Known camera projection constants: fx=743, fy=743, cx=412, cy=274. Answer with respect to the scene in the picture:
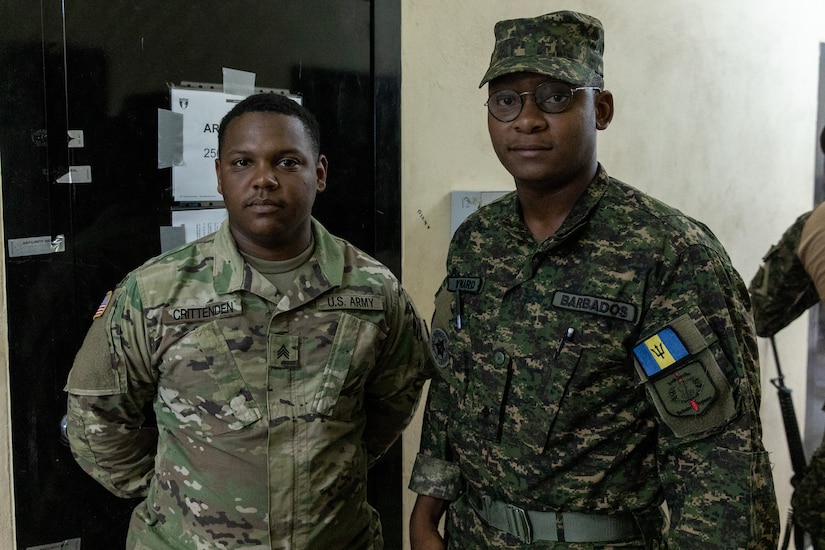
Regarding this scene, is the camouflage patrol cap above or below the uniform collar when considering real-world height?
above

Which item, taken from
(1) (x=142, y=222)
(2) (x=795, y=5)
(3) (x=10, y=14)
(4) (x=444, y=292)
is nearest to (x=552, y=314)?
(4) (x=444, y=292)

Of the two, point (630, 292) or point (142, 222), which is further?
point (142, 222)

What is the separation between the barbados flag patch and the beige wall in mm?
1076

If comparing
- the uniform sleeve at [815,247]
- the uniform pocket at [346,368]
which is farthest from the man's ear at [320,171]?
the uniform sleeve at [815,247]

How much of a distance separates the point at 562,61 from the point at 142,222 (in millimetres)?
1136

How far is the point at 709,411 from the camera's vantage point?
4.26 feet

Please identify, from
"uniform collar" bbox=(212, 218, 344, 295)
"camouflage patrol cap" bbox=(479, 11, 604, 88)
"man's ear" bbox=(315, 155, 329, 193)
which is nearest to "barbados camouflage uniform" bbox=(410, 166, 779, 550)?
"camouflage patrol cap" bbox=(479, 11, 604, 88)

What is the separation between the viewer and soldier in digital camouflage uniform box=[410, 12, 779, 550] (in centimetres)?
130

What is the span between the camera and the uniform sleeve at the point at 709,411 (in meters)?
1.27

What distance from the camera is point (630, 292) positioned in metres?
1.36

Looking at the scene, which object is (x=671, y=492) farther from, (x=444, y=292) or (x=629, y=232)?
(x=444, y=292)

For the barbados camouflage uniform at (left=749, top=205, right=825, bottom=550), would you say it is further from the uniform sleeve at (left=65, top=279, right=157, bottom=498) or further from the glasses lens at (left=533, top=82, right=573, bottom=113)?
the uniform sleeve at (left=65, top=279, right=157, bottom=498)

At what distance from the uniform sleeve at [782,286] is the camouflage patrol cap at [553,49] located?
121 cm

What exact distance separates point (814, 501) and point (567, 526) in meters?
1.07
